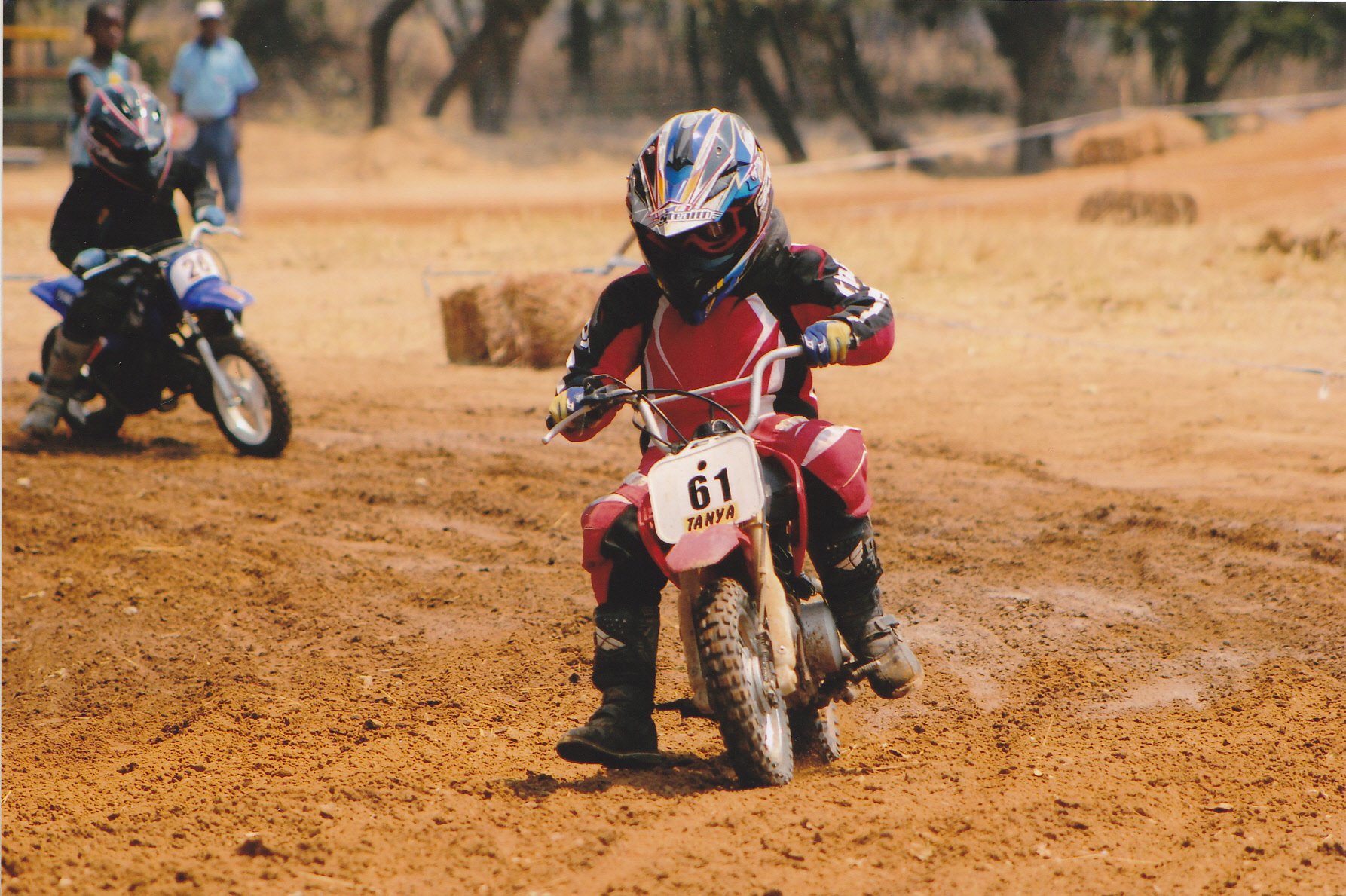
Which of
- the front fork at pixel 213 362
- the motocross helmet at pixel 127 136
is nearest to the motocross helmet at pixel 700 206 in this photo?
the front fork at pixel 213 362

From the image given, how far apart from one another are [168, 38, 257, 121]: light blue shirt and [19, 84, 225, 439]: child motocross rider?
6.92 m

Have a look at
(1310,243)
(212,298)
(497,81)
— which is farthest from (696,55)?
(212,298)

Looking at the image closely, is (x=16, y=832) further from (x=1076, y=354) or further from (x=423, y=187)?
(x=423, y=187)

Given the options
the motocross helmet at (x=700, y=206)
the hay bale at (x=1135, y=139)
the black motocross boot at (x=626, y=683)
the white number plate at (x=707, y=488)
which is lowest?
the black motocross boot at (x=626, y=683)

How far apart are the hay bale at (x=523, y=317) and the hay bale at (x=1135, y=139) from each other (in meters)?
16.6

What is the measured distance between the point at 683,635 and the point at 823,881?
786mm

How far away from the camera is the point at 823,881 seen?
304cm

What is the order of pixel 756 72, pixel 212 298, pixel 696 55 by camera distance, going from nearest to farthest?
pixel 212 298 < pixel 756 72 < pixel 696 55

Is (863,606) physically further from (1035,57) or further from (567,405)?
(1035,57)

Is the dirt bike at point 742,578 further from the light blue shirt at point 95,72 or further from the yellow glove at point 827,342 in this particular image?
the light blue shirt at point 95,72

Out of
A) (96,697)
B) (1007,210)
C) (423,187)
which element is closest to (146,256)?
(96,697)

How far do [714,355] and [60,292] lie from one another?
5808 mm

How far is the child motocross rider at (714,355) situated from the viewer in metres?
3.65

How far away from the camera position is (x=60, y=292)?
8250 mm
